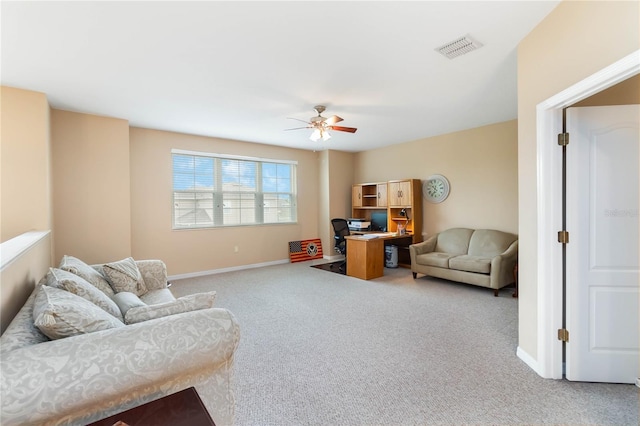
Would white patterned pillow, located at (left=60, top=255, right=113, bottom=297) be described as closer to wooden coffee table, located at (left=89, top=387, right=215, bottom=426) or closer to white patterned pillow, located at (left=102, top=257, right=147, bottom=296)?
white patterned pillow, located at (left=102, top=257, right=147, bottom=296)

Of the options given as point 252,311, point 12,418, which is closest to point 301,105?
point 252,311

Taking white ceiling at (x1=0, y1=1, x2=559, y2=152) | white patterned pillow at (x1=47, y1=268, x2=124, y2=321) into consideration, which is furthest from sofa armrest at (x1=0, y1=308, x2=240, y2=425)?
white ceiling at (x1=0, y1=1, x2=559, y2=152)

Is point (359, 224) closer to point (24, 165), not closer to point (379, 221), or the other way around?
point (379, 221)

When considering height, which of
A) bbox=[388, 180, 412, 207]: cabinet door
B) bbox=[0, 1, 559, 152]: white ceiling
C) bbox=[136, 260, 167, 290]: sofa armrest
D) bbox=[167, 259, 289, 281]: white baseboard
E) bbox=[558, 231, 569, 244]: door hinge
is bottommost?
bbox=[167, 259, 289, 281]: white baseboard

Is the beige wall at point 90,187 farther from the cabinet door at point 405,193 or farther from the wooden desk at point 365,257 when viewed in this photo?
the cabinet door at point 405,193

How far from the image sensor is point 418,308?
3701 mm

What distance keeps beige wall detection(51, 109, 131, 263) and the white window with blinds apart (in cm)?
101

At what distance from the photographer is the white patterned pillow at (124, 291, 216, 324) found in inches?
61.8

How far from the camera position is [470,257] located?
4668mm

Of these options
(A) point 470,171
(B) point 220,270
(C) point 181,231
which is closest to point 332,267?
(B) point 220,270

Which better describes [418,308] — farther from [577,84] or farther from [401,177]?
[401,177]

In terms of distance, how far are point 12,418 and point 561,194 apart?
3112 mm

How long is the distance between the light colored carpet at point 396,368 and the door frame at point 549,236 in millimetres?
217

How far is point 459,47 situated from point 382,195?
4232 millimetres
